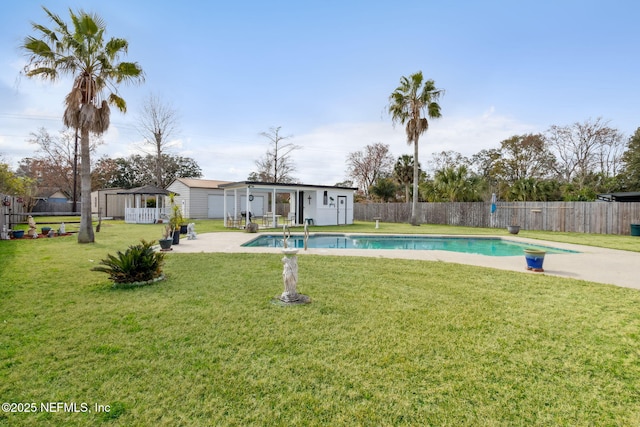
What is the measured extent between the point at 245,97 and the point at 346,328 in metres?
15.2

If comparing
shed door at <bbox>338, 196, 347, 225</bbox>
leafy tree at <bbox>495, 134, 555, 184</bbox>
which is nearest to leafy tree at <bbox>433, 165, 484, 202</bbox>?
shed door at <bbox>338, 196, 347, 225</bbox>

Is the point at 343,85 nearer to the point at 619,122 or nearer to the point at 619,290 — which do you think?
the point at 619,290

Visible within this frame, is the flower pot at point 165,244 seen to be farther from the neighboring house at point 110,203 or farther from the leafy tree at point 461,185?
the neighboring house at point 110,203

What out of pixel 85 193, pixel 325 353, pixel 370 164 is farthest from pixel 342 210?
pixel 325 353

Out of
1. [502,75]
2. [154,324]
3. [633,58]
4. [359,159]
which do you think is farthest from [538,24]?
[359,159]

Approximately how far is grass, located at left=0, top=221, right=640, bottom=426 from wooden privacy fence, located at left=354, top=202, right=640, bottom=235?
536 inches

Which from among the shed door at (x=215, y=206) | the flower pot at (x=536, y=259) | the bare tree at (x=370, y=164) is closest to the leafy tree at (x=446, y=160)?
the bare tree at (x=370, y=164)

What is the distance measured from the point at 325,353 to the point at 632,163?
33733 mm

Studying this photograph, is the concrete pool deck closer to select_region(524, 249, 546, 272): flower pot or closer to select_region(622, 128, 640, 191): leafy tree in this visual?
select_region(524, 249, 546, 272): flower pot

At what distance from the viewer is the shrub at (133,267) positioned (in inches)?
202

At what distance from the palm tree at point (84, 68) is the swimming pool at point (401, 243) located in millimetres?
6367

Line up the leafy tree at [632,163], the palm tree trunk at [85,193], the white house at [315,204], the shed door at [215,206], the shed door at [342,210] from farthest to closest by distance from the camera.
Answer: the shed door at [215,206] < the leafy tree at [632,163] < the shed door at [342,210] < the white house at [315,204] < the palm tree trunk at [85,193]

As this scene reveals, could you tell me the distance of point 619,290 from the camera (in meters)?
4.90

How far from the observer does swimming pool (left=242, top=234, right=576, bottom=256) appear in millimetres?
11078
